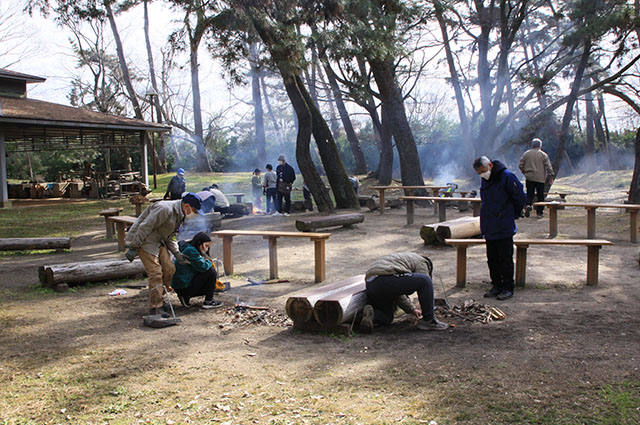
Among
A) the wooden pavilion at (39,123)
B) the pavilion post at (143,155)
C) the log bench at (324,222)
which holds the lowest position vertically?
the log bench at (324,222)

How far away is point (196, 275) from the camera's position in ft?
20.5

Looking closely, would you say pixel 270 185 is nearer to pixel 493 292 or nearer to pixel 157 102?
pixel 493 292

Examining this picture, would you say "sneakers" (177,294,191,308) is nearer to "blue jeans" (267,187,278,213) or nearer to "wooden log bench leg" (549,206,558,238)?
"wooden log bench leg" (549,206,558,238)

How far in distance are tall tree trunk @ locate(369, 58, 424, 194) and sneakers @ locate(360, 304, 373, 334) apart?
42.2ft

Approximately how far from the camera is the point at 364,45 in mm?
14219

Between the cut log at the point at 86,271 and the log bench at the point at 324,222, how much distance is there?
3.93 m

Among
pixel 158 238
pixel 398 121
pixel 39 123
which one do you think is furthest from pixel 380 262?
pixel 39 123

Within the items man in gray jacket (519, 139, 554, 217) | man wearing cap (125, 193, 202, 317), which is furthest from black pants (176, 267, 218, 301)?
man in gray jacket (519, 139, 554, 217)

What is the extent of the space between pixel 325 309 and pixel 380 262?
68 centimetres

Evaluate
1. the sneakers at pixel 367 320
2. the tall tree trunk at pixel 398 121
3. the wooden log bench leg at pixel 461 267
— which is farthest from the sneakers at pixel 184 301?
the tall tree trunk at pixel 398 121

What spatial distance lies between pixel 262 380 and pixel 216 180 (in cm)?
2430

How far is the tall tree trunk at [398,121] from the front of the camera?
1745 centimetres

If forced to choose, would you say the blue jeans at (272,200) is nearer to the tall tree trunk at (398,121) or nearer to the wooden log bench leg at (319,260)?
the tall tree trunk at (398,121)

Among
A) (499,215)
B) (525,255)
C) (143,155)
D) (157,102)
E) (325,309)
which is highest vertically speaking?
(157,102)
